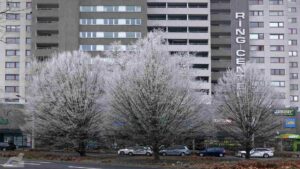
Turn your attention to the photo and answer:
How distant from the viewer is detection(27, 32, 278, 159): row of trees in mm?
32281

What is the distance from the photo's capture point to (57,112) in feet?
132

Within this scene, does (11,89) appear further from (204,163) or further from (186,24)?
(204,163)

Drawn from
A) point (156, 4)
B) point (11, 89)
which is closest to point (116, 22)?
point (156, 4)

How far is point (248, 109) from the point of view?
41.8 meters

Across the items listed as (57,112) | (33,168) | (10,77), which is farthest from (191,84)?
(10,77)

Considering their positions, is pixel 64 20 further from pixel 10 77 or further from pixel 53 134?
pixel 53 134

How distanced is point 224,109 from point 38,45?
58767mm

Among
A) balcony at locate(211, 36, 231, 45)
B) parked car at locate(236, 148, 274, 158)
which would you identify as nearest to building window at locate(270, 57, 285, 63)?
balcony at locate(211, 36, 231, 45)

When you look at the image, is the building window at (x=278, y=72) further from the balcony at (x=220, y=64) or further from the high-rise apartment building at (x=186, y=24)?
the high-rise apartment building at (x=186, y=24)

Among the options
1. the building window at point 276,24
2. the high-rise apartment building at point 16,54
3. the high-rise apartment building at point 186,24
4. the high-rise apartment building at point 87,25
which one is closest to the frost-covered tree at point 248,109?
the high-rise apartment building at point 186,24

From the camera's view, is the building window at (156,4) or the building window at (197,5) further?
the building window at (156,4)

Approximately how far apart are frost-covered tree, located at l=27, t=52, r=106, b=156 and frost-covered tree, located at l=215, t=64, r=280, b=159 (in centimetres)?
1274

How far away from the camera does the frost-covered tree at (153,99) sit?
31.9 metres

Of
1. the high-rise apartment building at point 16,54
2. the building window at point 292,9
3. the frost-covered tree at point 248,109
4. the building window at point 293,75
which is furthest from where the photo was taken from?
the building window at point 292,9
